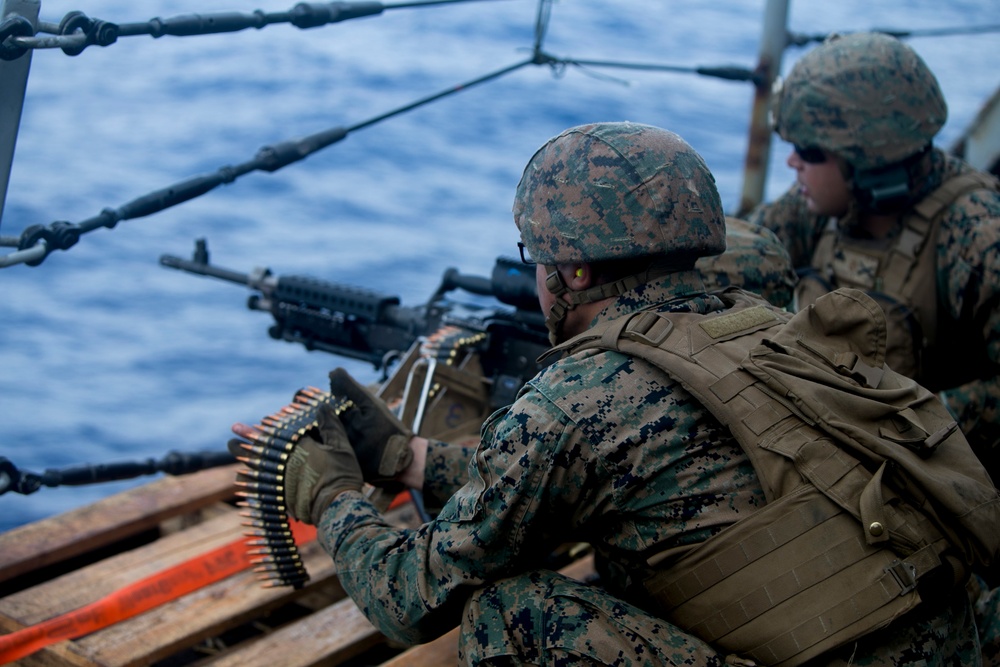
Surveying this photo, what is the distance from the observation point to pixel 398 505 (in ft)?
16.2

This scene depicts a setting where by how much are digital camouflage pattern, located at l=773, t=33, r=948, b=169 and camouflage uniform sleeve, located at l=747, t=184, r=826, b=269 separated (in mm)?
612

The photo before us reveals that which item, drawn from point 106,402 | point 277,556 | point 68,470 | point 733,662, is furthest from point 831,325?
point 106,402

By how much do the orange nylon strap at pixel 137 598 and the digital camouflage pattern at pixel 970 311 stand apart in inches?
106

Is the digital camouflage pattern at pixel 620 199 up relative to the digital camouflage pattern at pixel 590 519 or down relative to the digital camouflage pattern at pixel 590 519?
up

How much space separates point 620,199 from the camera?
2.80 metres

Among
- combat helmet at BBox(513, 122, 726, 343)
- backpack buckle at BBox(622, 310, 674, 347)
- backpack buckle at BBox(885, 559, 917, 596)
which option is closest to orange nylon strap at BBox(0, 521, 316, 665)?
combat helmet at BBox(513, 122, 726, 343)

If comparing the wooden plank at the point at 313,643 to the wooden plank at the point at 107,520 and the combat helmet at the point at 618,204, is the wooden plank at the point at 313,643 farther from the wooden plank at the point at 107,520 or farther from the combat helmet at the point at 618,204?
the combat helmet at the point at 618,204

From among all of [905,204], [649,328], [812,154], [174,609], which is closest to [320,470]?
[174,609]

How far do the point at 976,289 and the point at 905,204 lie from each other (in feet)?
1.64

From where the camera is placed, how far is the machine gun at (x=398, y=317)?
430 centimetres

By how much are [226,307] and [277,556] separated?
527 centimetres

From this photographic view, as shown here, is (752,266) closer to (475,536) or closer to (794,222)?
(475,536)

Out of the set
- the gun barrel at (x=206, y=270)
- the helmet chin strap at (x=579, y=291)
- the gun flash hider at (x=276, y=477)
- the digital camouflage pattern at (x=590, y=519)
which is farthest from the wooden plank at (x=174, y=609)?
the helmet chin strap at (x=579, y=291)

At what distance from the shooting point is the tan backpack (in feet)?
A: 8.25
